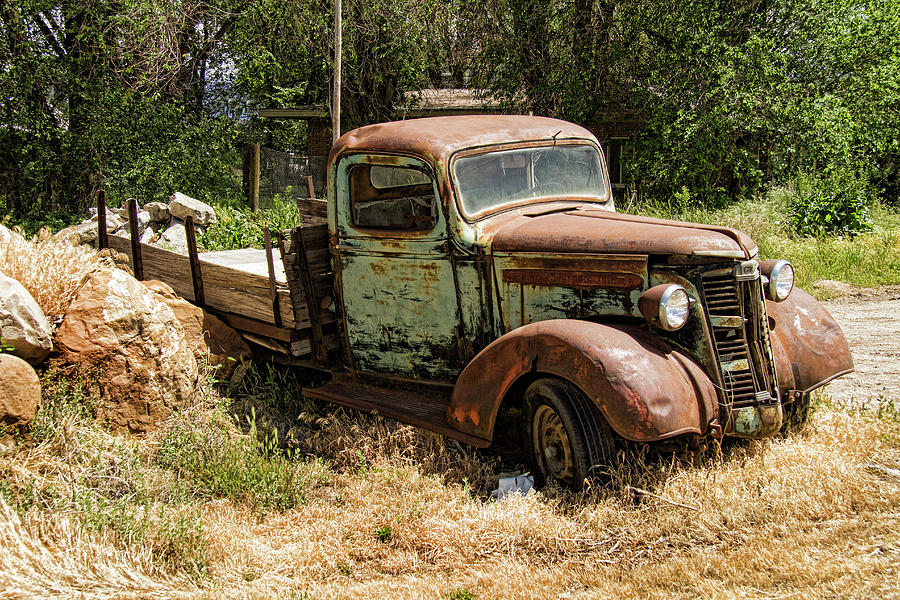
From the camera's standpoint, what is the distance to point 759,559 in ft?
9.99

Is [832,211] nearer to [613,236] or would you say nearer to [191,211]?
[613,236]

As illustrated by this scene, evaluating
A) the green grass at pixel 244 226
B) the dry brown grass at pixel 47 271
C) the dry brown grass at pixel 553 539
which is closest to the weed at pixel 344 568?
the dry brown grass at pixel 553 539

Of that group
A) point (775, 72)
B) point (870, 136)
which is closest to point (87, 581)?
point (775, 72)

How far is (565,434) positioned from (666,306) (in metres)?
0.79

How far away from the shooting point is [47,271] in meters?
4.64

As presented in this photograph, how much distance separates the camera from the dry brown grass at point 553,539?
3043 millimetres

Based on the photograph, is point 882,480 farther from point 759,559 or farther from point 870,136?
point 870,136

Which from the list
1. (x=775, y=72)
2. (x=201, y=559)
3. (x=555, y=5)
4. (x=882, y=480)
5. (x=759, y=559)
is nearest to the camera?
(x=759, y=559)

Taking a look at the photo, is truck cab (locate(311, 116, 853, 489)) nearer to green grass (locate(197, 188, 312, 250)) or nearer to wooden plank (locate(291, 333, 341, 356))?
wooden plank (locate(291, 333, 341, 356))

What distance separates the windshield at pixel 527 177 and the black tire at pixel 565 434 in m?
1.18

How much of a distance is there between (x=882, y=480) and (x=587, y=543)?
1.49 meters

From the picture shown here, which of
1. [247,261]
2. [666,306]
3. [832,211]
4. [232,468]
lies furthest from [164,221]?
[832,211]

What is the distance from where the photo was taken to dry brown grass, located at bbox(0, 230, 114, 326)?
4.55 metres

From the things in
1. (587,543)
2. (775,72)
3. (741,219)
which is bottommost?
(587,543)
